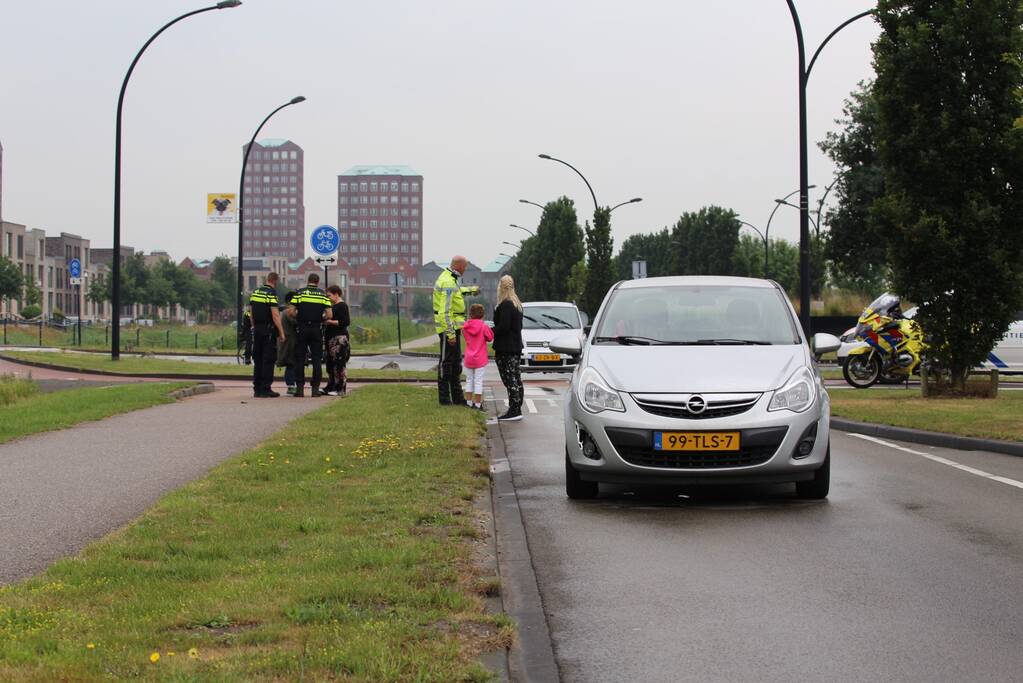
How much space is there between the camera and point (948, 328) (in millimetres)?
19406

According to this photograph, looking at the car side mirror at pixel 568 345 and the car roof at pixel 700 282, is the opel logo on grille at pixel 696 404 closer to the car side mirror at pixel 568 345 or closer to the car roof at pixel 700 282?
the car side mirror at pixel 568 345

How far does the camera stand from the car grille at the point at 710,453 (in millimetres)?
8359

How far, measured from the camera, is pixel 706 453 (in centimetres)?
837

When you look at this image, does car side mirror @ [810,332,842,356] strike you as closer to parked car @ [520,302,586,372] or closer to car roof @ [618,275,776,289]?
car roof @ [618,275,776,289]

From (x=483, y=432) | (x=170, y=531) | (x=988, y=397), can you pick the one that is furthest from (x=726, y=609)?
(x=988, y=397)

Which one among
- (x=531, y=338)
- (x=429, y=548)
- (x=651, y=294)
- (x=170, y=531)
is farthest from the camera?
(x=531, y=338)

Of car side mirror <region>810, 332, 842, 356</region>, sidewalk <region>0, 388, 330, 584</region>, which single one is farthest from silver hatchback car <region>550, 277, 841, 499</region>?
sidewalk <region>0, 388, 330, 584</region>

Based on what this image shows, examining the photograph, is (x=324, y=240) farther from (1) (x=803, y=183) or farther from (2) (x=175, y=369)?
(1) (x=803, y=183)

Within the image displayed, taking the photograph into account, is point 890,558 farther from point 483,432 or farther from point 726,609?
point 483,432

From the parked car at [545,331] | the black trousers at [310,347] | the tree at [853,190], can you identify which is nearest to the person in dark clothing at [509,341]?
the black trousers at [310,347]

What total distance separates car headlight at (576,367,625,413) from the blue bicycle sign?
49.1 feet

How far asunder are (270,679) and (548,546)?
10.8 feet

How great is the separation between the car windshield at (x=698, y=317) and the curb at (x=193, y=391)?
10059 mm

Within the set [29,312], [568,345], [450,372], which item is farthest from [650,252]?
[568,345]
